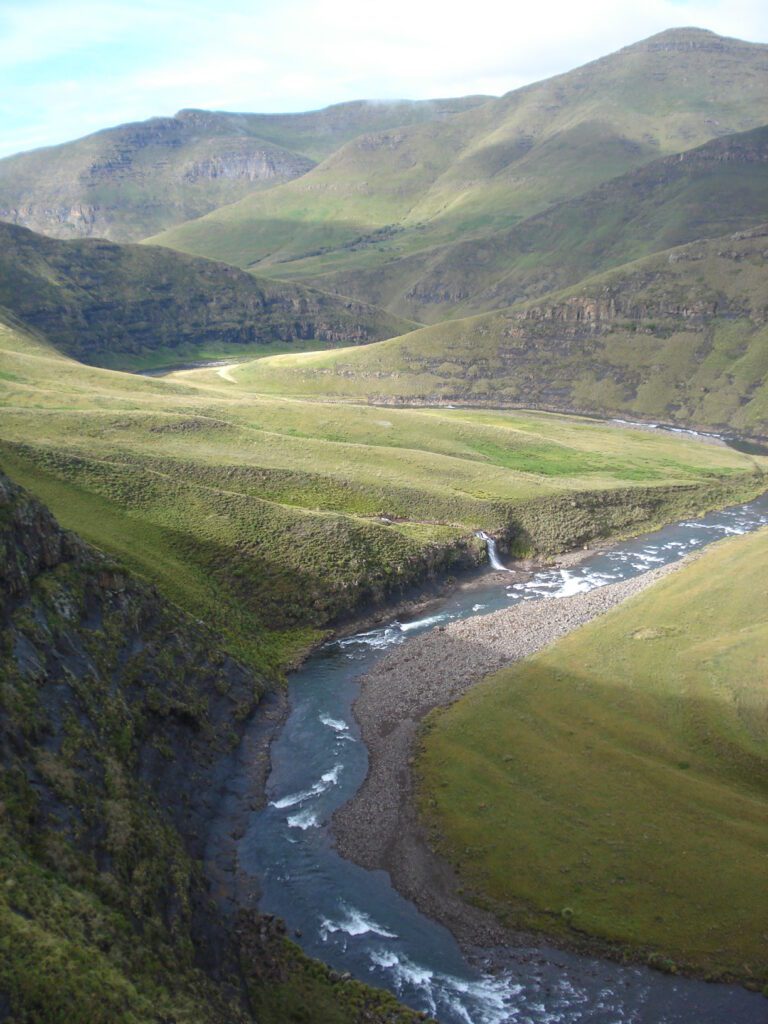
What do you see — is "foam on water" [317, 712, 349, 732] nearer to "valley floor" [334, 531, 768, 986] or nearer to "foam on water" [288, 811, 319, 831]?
"valley floor" [334, 531, 768, 986]

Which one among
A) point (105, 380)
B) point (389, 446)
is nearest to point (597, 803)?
point (389, 446)

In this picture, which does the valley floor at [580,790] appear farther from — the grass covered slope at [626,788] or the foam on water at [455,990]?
the foam on water at [455,990]

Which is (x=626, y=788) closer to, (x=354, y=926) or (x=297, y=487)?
(x=354, y=926)

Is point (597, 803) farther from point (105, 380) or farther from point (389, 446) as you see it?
point (105, 380)

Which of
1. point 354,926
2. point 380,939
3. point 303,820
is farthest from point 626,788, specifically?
point 303,820

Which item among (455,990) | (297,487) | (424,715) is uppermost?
(297,487)

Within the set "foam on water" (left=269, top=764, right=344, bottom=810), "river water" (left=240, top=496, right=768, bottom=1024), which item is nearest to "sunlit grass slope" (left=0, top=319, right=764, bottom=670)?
"river water" (left=240, top=496, right=768, bottom=1024)
